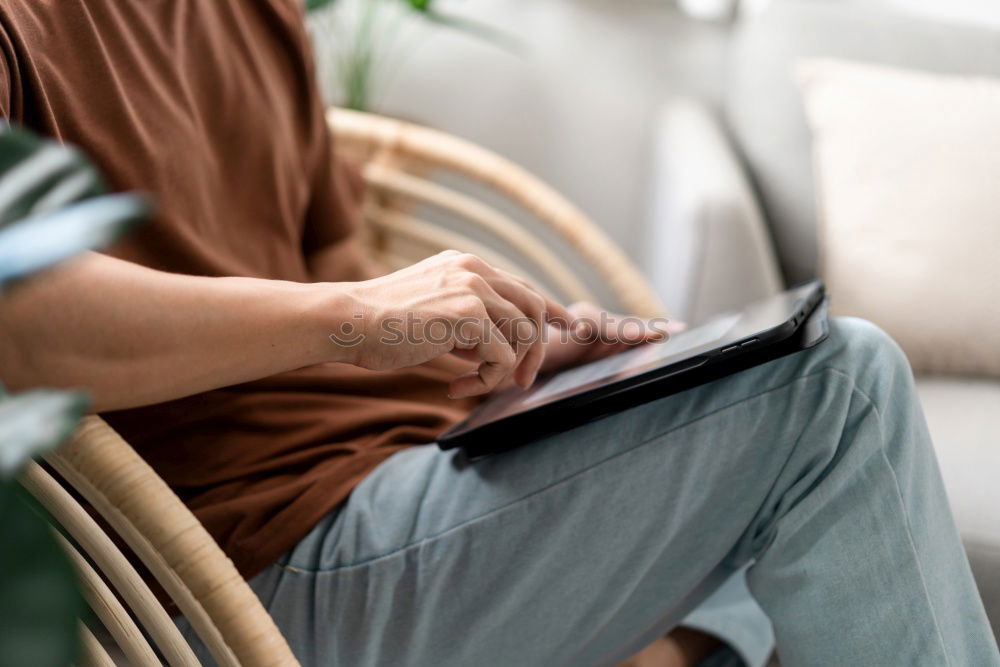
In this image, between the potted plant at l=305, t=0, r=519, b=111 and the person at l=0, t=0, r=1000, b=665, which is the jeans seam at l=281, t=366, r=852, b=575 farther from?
the potted plant at l=305, t=0, r=519, b=111

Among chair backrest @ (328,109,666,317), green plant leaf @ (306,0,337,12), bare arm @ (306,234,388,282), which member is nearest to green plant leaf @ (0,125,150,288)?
bare arm @ (306,234,388,282)

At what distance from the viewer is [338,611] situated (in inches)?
25.0

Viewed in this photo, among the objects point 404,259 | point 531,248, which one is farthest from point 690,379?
point 404,259

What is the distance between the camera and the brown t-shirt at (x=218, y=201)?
62cm

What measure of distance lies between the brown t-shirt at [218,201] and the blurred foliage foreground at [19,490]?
0.83 ft

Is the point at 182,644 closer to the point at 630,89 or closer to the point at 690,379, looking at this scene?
the point at 690,379

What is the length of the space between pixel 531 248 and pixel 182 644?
787 millimetres

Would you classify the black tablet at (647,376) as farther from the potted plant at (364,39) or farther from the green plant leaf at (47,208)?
the potted plant at (364,39)

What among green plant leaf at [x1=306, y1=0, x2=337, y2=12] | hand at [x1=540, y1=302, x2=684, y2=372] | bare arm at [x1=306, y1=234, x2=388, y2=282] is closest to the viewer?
hand at [x1=540, y1=302, x2=684, y2=372]

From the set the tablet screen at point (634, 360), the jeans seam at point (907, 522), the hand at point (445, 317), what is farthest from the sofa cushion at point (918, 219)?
the hand at point (445, 317)

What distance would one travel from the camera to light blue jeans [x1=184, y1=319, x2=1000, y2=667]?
611 millimetres

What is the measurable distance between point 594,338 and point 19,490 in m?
0.58

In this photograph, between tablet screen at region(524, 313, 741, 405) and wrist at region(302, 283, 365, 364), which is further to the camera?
tablet screen at region(524, 313, 741, 405)

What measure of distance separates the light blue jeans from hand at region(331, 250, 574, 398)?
3.6 inches
